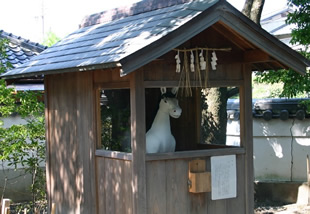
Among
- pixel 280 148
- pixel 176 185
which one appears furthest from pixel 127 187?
pixel 280 148

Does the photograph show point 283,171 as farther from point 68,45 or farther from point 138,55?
point 138,55

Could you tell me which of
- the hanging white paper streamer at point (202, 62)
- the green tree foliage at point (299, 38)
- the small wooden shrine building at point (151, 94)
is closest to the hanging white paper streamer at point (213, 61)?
the small wooden shrine building at point (151, 94)

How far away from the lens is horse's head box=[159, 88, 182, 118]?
Answer: 6.81m

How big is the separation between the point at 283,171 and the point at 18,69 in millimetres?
6784

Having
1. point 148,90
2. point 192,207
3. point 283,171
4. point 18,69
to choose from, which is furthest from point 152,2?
point 283,171

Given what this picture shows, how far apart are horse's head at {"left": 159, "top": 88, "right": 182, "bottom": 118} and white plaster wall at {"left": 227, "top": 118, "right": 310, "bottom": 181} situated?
4.91 m

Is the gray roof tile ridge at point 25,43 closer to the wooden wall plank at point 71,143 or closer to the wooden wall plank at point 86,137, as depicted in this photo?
the wooden wall plank at point 71,143

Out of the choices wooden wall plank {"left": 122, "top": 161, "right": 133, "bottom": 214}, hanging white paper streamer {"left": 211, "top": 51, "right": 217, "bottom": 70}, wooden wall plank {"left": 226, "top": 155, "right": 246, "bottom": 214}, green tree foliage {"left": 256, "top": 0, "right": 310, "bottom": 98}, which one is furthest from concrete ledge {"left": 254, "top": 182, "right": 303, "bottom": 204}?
wooden wall plank {"left": 122, "top": 161, "right": 133, "bottom": 214}

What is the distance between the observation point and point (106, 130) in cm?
667

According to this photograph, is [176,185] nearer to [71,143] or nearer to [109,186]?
[109,186]

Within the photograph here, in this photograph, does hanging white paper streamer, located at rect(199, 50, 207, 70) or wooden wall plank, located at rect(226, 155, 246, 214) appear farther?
wooden wall plank, located at rect(226, 155, 246, 214)

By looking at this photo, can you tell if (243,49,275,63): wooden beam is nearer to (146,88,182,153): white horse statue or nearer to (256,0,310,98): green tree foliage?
(146,88,182,153): white horse statue

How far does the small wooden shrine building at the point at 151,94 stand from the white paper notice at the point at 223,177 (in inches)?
0.5

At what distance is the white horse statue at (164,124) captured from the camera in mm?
6617
